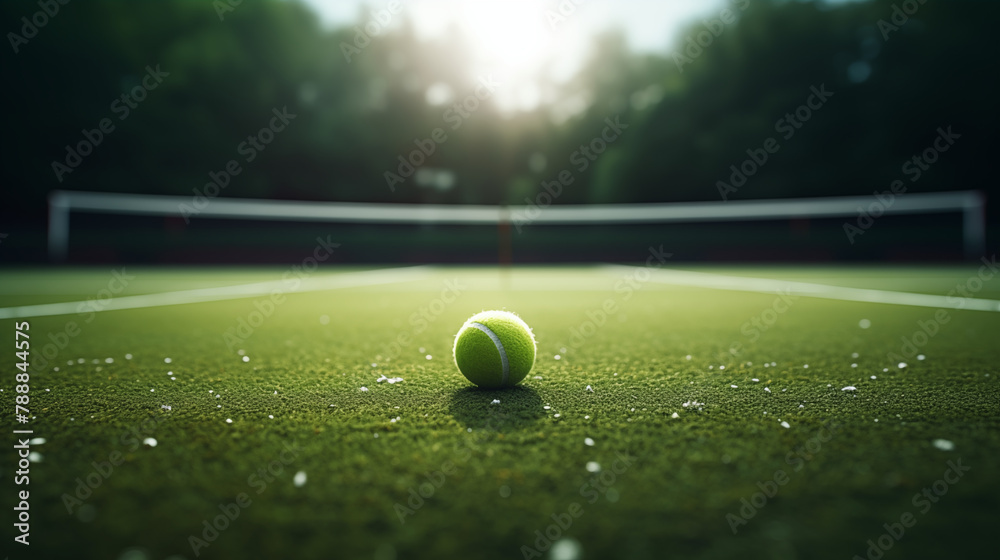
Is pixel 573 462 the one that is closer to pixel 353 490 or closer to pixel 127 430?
pixel 353 490

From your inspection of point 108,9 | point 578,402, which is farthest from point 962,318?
point 108,9

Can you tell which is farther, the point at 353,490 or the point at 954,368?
the point at 954,368

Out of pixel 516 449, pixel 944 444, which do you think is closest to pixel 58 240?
pixel 516 449

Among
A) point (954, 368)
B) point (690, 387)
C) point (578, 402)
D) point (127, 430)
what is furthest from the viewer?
point (954, 368)

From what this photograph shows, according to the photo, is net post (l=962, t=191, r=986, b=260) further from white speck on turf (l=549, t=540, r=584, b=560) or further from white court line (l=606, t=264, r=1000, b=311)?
white speck on turf (l=549, t=540, r=584, b=560)

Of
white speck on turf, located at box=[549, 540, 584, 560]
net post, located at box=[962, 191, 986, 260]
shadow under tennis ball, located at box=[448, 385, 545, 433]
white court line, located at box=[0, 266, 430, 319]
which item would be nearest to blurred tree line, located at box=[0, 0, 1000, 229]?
net post, located at box=[962, 191, 986, 260]

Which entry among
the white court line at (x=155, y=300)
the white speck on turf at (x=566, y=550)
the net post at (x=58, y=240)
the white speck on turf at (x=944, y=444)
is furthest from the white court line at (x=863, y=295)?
the net post at (x=58, y=240)
